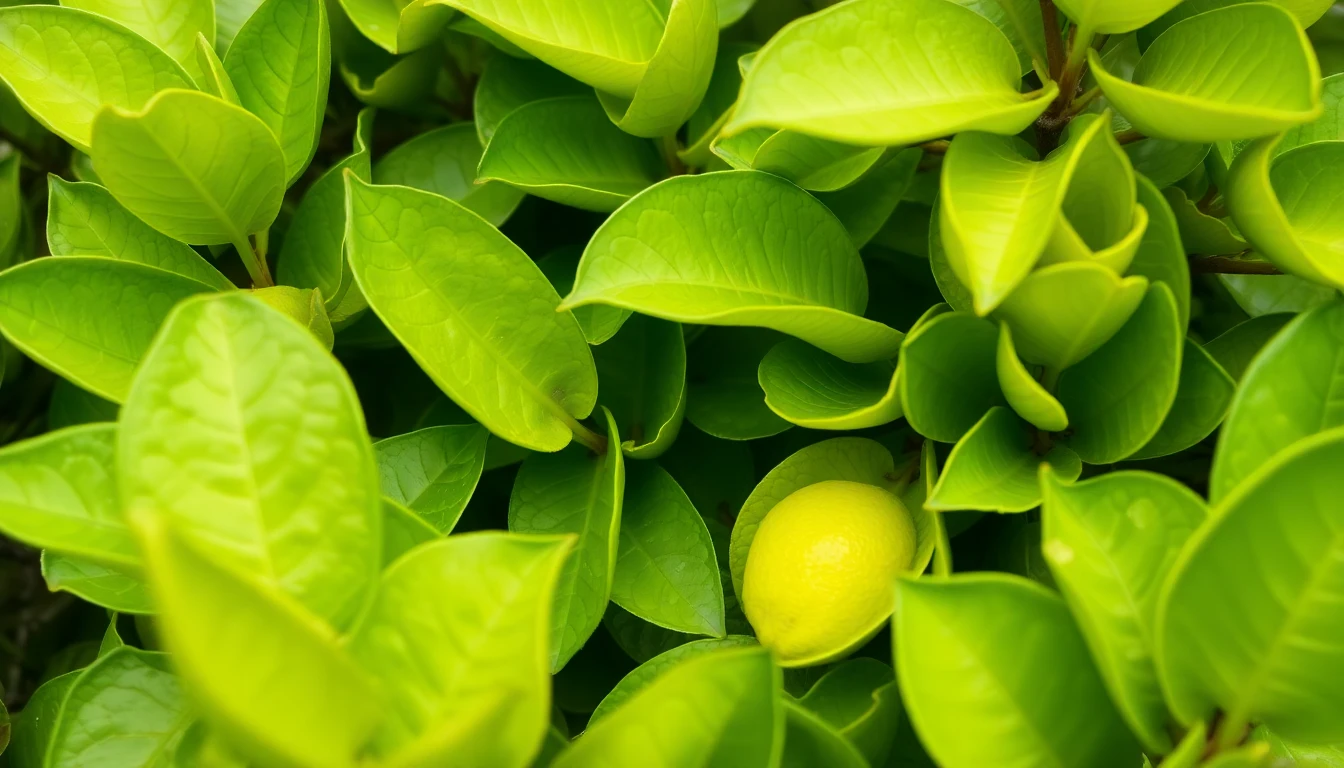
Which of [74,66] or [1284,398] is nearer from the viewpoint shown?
[1284,398]

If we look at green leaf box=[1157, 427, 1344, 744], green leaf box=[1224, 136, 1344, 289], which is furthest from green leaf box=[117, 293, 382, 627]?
green leaf box=[1224, 136, 1344, 289]

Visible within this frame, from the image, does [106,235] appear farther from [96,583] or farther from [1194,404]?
[1194,404]

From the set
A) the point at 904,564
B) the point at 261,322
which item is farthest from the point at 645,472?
the point at 261,322

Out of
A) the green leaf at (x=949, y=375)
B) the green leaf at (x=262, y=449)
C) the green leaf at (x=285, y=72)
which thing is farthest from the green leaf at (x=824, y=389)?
the green leaf at (x=285, y=72)

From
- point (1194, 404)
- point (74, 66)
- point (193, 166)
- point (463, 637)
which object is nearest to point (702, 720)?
point (463, 637)

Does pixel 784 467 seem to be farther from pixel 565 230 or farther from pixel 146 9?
pixel 146 9
